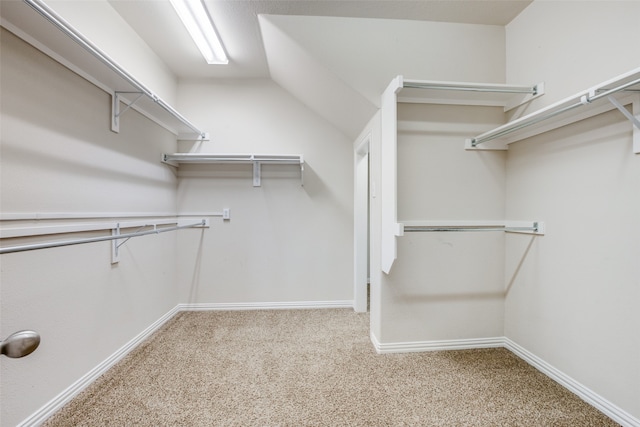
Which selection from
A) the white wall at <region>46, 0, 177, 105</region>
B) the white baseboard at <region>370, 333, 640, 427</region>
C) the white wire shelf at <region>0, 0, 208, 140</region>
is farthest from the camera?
the white wall at <region>46, 0, 177, 105</region>

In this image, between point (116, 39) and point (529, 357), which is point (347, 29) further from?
point (529, 357)

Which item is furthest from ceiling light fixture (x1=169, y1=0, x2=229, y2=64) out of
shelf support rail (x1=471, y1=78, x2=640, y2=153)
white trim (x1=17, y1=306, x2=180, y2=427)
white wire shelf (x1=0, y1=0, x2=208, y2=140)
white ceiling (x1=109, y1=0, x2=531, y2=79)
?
white trim (x1=17, y1=306, x2=180, y2=427)

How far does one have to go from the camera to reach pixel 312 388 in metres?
1.44

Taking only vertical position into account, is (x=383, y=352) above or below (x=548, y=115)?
below

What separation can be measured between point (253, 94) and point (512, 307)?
115 inches

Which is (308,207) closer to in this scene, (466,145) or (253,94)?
(253,94)

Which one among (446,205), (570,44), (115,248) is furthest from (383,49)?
(115,248)

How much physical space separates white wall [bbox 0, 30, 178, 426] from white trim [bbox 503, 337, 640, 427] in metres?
2.80

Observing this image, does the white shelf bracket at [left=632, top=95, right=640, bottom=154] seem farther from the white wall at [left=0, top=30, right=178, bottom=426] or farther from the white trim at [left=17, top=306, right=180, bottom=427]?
the white trim at [left=17, top=306, right=180, bottom=427]

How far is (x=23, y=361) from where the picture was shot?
1.14 metres

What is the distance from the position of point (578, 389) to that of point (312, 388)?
1479 millimetres

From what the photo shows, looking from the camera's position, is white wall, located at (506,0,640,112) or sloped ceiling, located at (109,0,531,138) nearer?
white wall, located at (506,0,640,112)

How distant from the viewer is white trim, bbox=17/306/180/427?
1190 mm

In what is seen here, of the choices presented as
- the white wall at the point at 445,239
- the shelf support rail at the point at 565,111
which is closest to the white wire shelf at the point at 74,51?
the white wall at the point at 445,239
